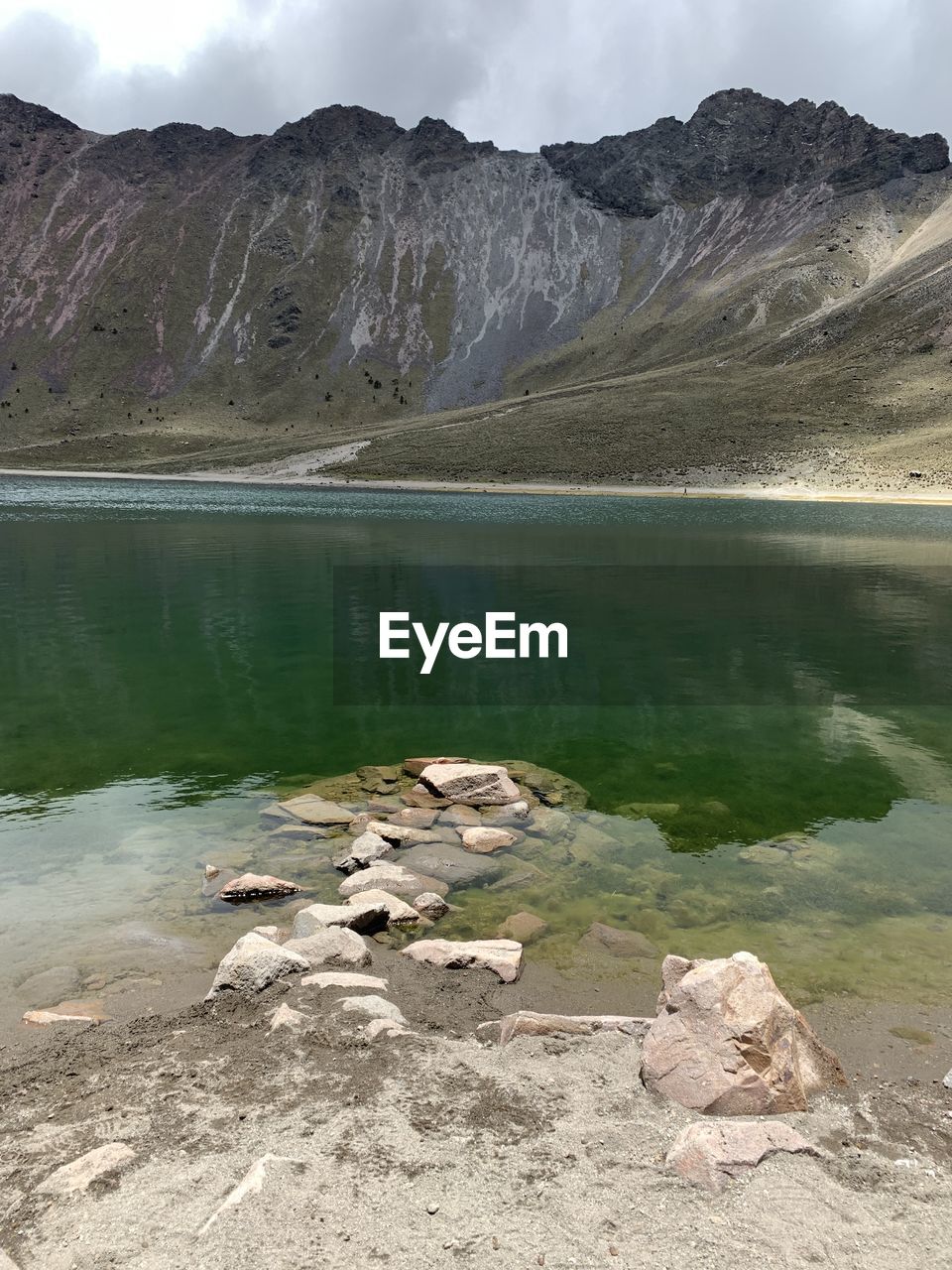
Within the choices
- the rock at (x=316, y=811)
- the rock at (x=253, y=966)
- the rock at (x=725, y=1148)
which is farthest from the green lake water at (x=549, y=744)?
the rock at (x=725, y=1148)

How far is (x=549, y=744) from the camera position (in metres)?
19.6

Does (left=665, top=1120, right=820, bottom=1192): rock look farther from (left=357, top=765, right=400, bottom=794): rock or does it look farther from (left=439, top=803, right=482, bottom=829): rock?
(left=357, top=765, right=400, bottom=794): rock

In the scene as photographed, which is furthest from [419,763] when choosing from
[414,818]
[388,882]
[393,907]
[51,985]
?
[51,985]

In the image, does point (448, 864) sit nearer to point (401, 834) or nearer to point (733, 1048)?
point (401, 834)

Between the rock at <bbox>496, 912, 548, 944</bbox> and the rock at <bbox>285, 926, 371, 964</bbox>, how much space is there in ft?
6.43

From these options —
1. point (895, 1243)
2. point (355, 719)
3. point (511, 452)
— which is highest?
point (511, 452)

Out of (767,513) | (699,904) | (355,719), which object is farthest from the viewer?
(767,513)

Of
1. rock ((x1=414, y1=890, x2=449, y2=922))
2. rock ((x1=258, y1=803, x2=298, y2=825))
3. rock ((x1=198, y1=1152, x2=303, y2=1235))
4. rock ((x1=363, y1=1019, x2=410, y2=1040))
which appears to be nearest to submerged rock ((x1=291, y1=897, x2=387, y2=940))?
rock ((x1=414, y1=890, x2=449, y2=922))

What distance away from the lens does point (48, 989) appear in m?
9.15

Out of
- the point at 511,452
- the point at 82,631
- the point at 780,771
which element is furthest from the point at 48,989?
the point at 511,452

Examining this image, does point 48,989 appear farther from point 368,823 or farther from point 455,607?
point 455,607

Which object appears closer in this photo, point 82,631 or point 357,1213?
point 357,1213

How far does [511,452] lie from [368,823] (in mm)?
137560

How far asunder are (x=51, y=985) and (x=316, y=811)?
241 inches
